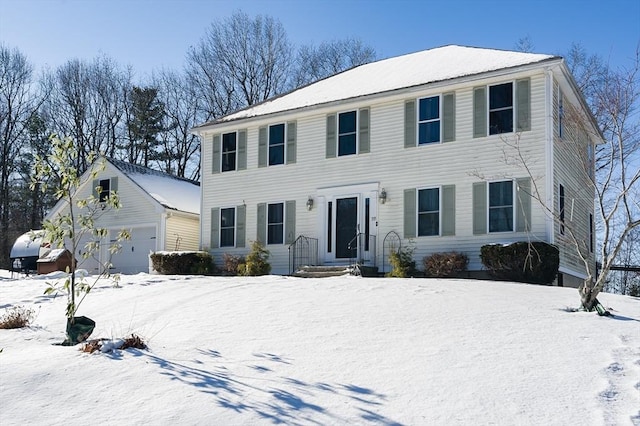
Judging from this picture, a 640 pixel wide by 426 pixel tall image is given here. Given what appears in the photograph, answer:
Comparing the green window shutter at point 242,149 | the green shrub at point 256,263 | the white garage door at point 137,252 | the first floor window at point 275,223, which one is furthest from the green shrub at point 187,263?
the white garage door at point 137,252

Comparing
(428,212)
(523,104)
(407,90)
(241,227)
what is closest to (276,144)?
(241,227)

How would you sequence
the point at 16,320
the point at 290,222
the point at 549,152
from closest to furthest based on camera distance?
the point at 16,320 → the point at 549,152 → the point at 290,222

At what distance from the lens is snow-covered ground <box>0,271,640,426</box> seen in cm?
599

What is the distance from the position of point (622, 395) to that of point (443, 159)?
1070cm

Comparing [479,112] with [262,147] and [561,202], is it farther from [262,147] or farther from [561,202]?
[262,147]

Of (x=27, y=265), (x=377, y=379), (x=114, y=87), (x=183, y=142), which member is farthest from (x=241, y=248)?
(x=114, y=87)

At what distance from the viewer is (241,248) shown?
19.3 meters

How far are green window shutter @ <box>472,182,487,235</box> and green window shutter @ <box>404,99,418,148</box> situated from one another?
6.94 feet

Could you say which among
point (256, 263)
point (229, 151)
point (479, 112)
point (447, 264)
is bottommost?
point (256, 263)

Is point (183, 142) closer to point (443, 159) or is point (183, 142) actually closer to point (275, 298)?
point (443, 159)

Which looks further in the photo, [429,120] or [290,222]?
[290,222]

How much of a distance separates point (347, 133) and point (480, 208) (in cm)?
439

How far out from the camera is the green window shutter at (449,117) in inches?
A: 643

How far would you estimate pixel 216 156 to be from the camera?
20.4m
